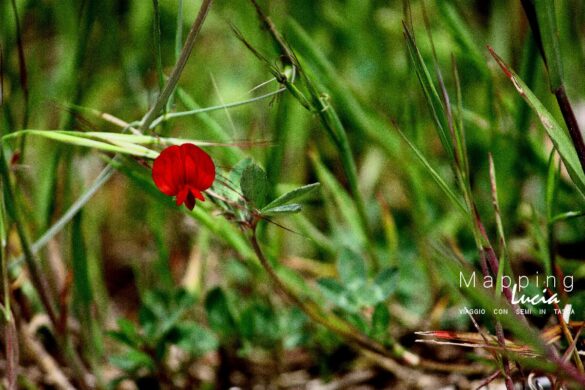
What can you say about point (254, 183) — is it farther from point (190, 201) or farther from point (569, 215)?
point (569, 215)

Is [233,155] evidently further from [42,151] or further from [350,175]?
[42,151]

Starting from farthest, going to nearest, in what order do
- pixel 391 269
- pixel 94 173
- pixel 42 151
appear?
pixel 94 173 → pixel 42 151 → pixel 391 269

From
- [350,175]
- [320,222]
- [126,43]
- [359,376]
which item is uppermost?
[126,43]

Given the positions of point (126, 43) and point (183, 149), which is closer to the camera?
point (183, 149)

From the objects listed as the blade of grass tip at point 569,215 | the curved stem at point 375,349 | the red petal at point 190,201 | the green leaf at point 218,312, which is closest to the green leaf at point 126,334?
the green leaf at point 218,312

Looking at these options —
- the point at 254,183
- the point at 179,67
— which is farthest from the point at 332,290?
the point at 179,67

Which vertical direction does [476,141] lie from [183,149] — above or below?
below

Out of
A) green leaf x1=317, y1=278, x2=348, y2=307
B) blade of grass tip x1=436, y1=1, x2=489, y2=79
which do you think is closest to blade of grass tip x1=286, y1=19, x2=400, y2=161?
blade of grass tip x1=436, y1=1, x2=489, y2=79

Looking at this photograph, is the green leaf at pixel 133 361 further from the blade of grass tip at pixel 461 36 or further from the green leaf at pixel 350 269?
the blade of grass tip at pixel 461 36

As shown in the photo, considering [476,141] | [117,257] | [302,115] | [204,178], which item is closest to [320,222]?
[302,115]
